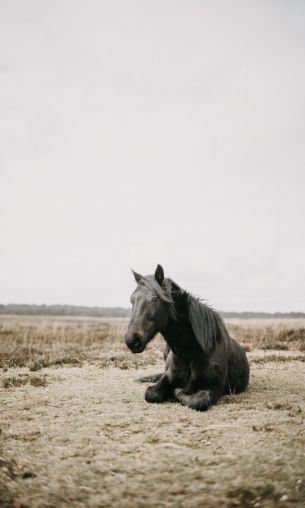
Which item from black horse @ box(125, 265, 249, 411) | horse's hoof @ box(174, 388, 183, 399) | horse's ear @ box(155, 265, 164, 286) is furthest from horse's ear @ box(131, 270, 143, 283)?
horse's hoof @ box(174, 388, 183, 399)

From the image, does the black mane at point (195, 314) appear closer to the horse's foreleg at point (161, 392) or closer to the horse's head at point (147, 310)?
the horse's head at point (147, 310)

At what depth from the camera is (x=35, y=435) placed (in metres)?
4.66

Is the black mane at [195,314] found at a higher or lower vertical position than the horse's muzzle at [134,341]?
higher

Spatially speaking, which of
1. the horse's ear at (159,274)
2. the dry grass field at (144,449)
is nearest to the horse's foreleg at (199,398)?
the dry grass field at (144,449)

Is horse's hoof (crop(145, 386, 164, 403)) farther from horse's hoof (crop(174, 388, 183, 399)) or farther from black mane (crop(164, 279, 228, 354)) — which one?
black mane (crop(164, 279, 228, 354))

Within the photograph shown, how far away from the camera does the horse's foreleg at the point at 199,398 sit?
18.7ft

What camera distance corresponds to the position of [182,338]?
627 centimetres

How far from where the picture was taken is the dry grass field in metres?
3.10

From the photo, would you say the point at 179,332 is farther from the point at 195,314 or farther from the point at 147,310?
the point at 147,310

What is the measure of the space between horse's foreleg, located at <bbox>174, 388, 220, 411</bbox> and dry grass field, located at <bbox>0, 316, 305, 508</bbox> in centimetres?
12

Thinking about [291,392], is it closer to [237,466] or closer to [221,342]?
[221,342]

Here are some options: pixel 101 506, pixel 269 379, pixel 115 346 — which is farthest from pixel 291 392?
pixel 115 346

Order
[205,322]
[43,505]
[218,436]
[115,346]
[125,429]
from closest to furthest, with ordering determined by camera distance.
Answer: [43,505] < [218,436] < [125,429] < [205,322] < [115,346]

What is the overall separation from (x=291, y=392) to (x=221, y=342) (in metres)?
1.54
